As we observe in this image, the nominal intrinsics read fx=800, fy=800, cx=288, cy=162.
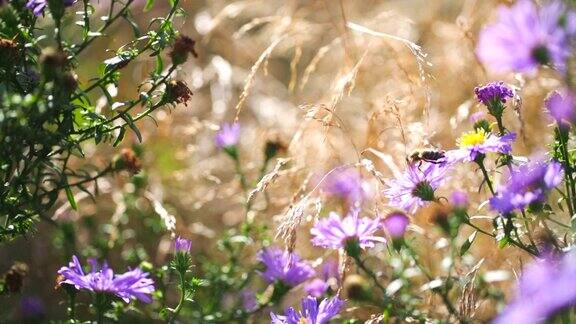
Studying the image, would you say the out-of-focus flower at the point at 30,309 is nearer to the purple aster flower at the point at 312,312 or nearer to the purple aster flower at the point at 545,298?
the purple aster flower at the point at 312,312

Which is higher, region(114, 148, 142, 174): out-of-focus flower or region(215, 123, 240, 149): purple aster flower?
region(114, 148, 142, 174): out-of-focus flower

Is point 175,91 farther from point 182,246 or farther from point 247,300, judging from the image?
point 247,300

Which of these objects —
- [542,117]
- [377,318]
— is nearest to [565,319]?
[377,318]

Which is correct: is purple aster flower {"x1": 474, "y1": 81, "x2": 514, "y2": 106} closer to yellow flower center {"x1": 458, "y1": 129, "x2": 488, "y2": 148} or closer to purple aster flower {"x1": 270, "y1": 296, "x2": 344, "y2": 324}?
yellow flower center {"x1": 458, "y1": 129, "x2": 488, "y2": 148}

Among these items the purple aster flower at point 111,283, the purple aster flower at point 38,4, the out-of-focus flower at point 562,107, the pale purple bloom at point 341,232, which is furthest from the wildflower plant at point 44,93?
the out-of-focus flower at point 562,107

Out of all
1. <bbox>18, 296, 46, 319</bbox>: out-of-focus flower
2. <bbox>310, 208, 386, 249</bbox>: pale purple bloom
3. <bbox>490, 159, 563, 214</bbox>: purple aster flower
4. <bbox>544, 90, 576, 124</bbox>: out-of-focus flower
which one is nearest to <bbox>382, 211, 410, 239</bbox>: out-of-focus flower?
<bbox>310, 208, 386, 249</bbox>: pale purple bloom

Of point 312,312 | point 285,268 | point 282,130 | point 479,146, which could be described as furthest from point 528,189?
point 282,130
